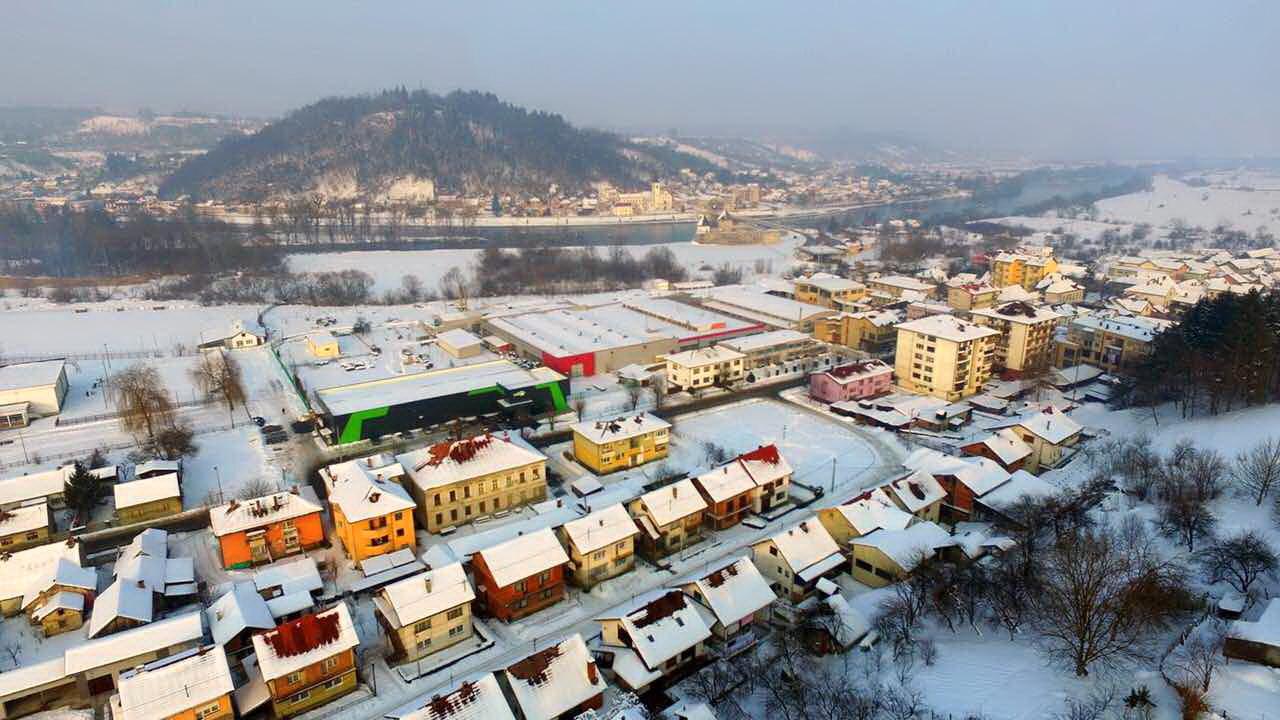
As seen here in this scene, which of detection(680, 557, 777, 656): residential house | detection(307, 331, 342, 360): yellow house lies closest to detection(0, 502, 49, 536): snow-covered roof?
detection(680, 557, 777, 656): residential house

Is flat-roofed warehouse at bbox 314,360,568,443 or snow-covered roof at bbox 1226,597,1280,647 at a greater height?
snow-covered roof at bbox 1226,597,1280,647

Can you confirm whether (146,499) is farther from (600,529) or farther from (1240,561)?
(1240,561)

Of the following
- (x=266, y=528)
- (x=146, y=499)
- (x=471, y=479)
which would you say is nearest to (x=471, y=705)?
(x=471, y=479)

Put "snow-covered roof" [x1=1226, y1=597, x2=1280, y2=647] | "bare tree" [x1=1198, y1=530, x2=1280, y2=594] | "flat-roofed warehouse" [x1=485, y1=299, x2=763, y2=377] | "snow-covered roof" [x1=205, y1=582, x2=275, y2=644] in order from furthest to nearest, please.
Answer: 1. "flat-roofed warehouse" [x1=485, y1=299, x2=763, y2=377]
2. "snow-covered roof" [x1=205, y1=582, x2=275, y2=644]
3. "bare tree" [x1=1198, y1=530, x2=1280, y2=594]
4. "snow-covered roof" [x1=1226, y1=597, x2=1280, y2=647]

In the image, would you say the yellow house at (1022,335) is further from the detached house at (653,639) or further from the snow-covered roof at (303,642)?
the snow-covered roof at (303,642)

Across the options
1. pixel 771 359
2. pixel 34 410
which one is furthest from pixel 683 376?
pixel 34 410

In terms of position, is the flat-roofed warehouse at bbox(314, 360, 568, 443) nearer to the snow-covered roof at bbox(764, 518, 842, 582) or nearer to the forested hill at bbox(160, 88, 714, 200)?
the snow-covered roof at bbox(764, 518, 842, 582)

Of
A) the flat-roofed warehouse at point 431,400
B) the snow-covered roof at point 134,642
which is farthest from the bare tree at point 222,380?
the snow-covered roof at point 134,642
